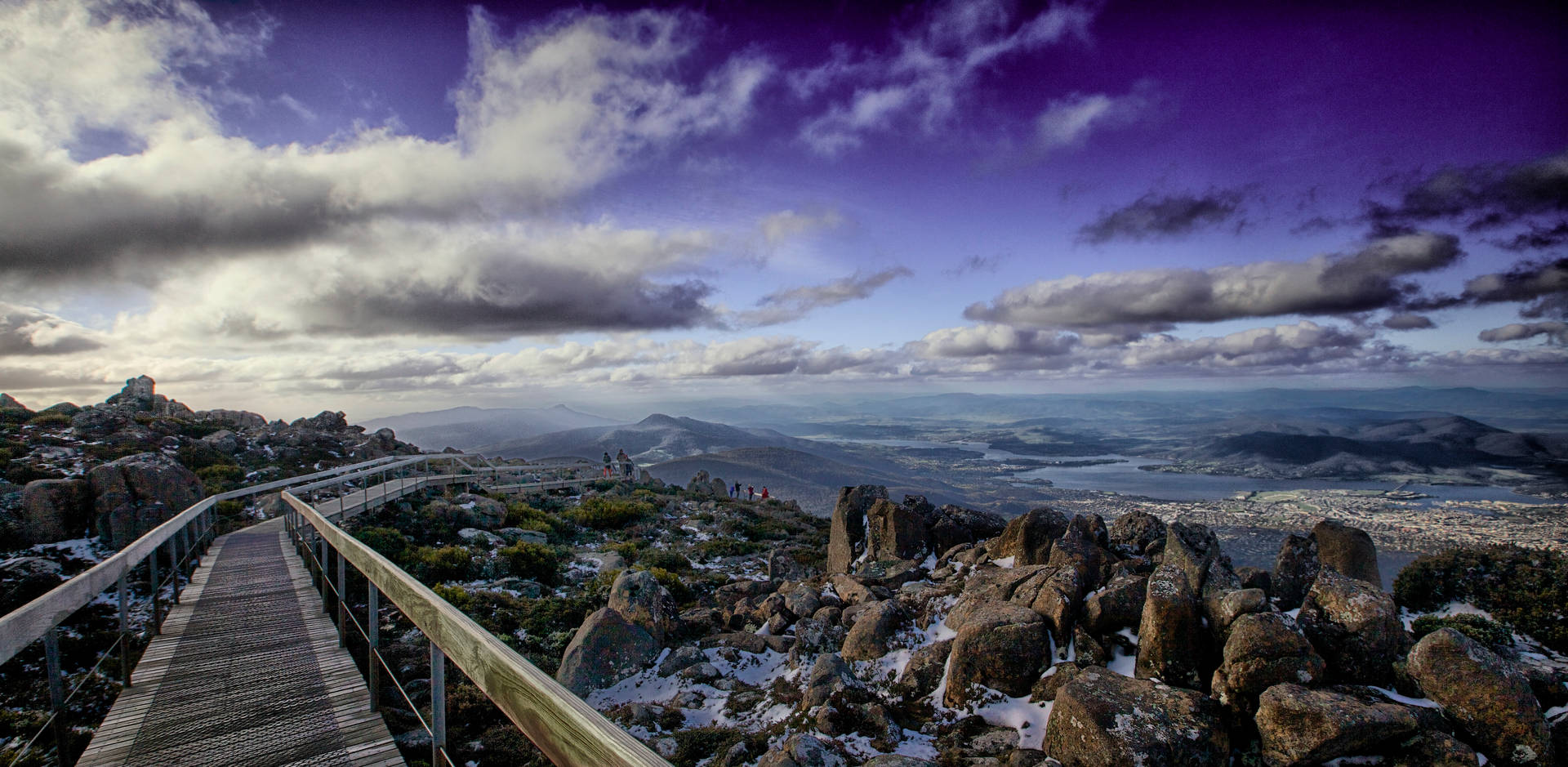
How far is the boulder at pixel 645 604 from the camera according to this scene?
12258 millimetres

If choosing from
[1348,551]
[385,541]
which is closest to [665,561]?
[385,541]

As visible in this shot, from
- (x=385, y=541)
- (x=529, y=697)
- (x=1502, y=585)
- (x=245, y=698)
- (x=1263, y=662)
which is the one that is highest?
(x=529, y=697)

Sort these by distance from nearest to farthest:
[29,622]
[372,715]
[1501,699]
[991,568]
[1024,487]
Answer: [29,622], [372,715], [1501,699], [991,568], [1024,487]

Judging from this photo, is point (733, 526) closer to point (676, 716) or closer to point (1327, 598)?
point (676, 716)

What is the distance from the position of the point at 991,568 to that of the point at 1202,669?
19.3 ft

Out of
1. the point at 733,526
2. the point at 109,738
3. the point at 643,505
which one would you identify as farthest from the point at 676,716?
the point at 643,505

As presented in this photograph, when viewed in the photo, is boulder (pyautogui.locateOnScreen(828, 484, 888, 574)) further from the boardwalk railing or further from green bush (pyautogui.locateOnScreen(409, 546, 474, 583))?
the boardwalk railing

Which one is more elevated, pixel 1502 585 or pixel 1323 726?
pixel 1323 726

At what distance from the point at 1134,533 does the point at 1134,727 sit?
8985 millimetres

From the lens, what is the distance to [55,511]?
47.0ft

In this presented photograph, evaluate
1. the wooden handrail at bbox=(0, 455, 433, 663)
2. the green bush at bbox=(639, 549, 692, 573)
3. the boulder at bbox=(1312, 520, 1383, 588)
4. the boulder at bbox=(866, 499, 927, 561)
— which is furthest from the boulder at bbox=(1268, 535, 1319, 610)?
the green bush at bbox=(639, 549, 692, 573)

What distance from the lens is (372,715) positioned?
499 centimetres

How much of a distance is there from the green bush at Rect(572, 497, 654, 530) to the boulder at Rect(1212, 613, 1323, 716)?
2382cm

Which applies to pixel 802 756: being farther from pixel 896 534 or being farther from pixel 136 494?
pixel 136 494
